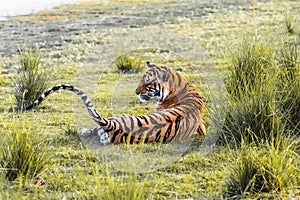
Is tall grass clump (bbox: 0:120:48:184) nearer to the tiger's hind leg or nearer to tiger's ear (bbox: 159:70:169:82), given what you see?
the tiger's hind leg

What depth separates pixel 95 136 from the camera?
5.35 meters

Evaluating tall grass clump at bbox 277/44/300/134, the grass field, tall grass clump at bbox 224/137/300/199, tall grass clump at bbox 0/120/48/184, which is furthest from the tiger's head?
tall grass clump at bbox 224/137/300/199

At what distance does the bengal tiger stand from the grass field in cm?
10

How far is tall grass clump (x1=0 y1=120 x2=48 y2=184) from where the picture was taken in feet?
14.4

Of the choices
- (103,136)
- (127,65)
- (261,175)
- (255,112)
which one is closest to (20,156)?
(103,136)

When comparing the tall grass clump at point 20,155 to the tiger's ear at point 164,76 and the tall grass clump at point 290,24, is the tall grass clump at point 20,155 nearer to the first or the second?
the tiger's ear at point 164,76

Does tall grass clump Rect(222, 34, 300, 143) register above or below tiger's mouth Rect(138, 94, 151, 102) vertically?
above

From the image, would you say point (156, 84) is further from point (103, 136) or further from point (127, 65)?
point (127, 65)

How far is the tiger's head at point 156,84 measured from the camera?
584 cm

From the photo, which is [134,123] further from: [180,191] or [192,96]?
[180,191]

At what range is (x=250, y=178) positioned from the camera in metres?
4.15

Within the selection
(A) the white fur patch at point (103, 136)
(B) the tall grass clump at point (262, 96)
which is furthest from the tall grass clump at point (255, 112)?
(A) the white fur patch at point (103, 136)

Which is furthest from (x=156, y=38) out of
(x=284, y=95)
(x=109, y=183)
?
(x=109, y=183)

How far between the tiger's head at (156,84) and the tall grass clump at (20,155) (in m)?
1.60
